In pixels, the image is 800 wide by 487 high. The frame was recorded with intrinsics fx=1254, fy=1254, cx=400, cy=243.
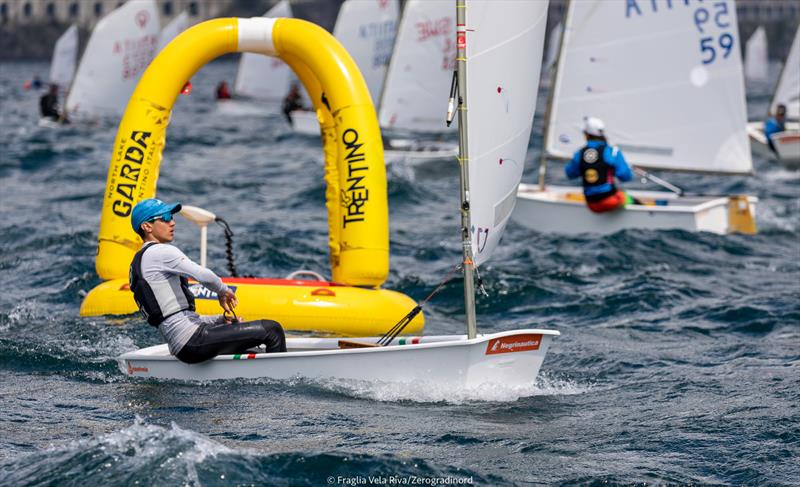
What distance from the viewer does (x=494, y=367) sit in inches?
342

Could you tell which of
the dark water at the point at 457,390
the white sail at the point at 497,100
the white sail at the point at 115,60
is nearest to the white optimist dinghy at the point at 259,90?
the white sail at the point at 115,60

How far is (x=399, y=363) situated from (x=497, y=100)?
6.54ft

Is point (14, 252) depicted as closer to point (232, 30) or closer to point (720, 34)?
point (232, 30)

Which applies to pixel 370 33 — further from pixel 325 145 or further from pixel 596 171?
pixel 325 145

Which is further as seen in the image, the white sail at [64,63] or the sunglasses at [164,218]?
the white sail at [64,63]

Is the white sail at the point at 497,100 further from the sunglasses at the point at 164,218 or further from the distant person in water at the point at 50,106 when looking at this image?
the distant person in water at the point at 50,106

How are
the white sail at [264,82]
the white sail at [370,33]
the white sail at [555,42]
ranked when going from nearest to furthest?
the white sail at [555,42]
the white sail at [370,33]
the white sail at [264,82]

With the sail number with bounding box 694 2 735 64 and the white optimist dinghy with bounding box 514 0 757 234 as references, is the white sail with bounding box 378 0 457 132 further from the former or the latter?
the sail number with bounding box 694 2 735 64

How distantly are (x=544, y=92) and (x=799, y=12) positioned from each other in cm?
6387

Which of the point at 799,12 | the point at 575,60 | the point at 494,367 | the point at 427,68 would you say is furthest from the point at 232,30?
the point at 799,12

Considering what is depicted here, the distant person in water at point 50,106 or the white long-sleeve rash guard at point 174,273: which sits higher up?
the white long-sleeve rash guard at point 174,273

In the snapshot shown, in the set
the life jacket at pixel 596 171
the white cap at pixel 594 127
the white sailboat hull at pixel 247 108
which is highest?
the white cap at pixel 594 127

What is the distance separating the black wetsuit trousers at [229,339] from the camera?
8891 millimetres

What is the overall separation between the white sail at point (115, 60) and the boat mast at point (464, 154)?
84.2ft
